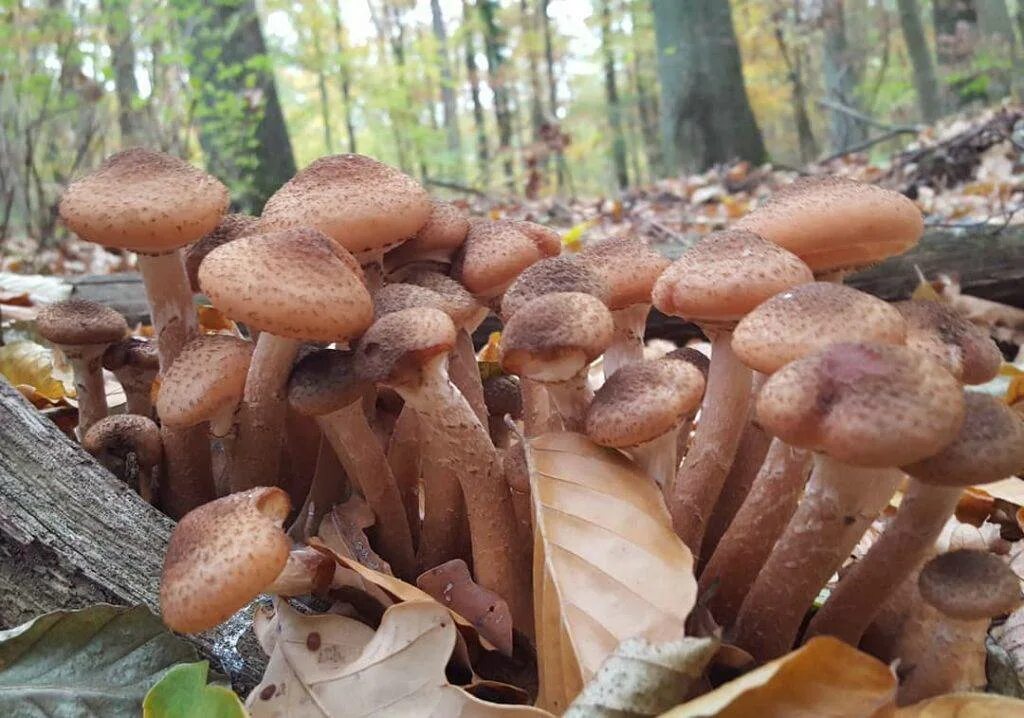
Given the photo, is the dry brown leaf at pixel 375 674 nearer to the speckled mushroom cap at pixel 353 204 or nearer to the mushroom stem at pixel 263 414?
→ the mushroom stem at pixel 263 414

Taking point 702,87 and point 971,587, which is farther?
point 702,87

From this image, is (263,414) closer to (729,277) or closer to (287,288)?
(287,288)

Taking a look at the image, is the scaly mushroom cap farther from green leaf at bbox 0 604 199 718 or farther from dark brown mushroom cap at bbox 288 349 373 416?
green leaf at bbox 0 604 199 718

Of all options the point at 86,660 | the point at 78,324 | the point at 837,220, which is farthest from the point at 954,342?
the point at 78,324

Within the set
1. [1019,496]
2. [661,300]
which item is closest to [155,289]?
[661,300]

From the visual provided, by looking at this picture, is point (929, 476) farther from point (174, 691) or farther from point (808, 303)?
point (174, 691)

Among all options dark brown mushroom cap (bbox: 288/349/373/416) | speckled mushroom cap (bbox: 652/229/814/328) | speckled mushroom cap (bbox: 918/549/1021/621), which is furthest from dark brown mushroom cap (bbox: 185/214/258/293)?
speckled mushroom cap (bbox: 918/549/1021/621)
